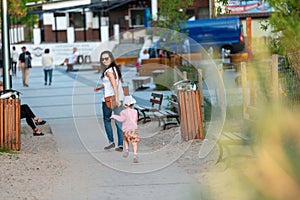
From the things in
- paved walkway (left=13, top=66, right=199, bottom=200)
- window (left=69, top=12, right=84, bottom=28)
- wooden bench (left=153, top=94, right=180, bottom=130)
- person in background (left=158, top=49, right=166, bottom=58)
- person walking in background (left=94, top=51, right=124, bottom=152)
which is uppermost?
window (left=69, top=12, right=84, bottom=28)

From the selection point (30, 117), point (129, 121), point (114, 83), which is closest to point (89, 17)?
point (30, 117)

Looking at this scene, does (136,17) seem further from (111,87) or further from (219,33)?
(111,87)

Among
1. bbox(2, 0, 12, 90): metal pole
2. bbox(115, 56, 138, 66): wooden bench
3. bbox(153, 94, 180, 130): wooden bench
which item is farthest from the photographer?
bbox(115, 56, 138, 66): wooden bench

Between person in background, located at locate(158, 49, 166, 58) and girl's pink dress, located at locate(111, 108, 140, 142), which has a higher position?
person in background, located at locate(158, 49, 166, 58)

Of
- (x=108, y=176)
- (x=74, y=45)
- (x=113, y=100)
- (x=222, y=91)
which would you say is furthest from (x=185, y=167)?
(x=74, y=45)

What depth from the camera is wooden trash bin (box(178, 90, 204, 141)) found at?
477 inches

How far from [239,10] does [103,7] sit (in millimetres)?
8419

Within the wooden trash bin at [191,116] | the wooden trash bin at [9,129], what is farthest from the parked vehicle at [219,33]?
the wooden trash bin at [9,129]

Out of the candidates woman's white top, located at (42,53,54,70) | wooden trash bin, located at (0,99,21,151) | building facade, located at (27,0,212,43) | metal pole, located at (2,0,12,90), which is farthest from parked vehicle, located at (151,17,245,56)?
wooden trash bin, located at (0,99,21,151)

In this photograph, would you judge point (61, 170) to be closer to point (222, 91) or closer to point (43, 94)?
point (222, 91)

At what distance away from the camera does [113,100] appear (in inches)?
461

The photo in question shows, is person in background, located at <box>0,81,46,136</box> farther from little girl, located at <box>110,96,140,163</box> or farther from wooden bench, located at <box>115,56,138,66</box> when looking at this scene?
wooden bench, located at <box>115,56,138,66</box>

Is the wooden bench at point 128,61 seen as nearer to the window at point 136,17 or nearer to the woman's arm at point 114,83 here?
the window at point 136,17

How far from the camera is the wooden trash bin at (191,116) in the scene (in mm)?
12125
